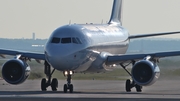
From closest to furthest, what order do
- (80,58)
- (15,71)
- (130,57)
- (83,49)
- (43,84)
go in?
1. (80,58)
2. (83,49)
3. (15,71)
4. (130,57)
5. (43,84)

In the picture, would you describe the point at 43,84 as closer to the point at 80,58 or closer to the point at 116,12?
the point at 80,58

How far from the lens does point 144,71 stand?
129ft

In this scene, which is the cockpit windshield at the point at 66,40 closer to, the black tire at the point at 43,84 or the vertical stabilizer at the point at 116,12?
the black tire at the point at 43,84

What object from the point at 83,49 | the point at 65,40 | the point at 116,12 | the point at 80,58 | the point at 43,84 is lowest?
the point at 43,84

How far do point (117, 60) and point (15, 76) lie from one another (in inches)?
224

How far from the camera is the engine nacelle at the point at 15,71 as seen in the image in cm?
4024

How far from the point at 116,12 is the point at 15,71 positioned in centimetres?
1448

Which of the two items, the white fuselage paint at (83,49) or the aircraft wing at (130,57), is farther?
the aircraft wing at (130,57)

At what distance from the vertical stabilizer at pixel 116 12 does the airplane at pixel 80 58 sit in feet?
23.7

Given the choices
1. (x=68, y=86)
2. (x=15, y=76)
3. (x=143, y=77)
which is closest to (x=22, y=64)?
(x=15, y=76)

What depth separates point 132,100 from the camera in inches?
1230


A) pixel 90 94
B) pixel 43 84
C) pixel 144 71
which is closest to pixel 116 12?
pixel 43 84

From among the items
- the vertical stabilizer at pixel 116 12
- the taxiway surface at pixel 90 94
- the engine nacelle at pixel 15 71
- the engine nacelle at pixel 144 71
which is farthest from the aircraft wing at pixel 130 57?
the vertical stabilizer at pixel 116 12

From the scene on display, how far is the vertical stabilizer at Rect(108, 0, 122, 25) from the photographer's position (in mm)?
52356
